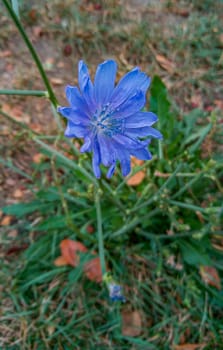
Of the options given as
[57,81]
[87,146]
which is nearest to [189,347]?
[87,146]

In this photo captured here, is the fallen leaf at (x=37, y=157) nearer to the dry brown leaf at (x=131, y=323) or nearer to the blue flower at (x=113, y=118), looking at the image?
the dry brown leaf at (x=131, y=323)

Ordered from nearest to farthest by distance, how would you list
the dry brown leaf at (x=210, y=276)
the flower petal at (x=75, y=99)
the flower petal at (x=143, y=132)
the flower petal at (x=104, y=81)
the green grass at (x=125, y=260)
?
the flower petal at (x=75, y=99) → the flower petal at (x=104, y=81) → the flower petal at (x=143, y=132) → the green grass at (x=125, y=260) → the dry brown leaf at (x=210, y=276)

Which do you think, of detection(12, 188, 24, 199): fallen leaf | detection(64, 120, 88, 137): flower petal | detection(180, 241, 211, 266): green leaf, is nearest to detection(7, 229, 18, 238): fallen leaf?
detection(12, 188, 24, 199): fallen leaf

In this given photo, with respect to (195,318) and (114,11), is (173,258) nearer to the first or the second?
(195,318)

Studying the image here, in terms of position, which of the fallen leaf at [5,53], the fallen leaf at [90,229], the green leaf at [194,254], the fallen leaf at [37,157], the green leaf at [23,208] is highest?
the fallen leaf at [5,53]

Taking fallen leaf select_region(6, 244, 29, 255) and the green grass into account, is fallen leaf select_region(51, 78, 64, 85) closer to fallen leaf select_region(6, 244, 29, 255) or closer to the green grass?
the green grass

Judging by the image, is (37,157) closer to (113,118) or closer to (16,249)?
(16,249)

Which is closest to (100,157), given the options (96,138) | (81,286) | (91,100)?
(96,138)

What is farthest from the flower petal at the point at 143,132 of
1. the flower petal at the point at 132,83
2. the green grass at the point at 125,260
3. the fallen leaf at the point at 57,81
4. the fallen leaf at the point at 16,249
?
the fallen leaf at the point at 57,81
